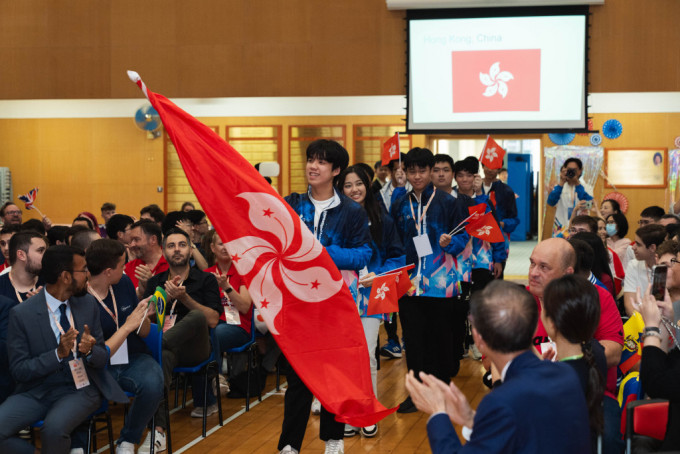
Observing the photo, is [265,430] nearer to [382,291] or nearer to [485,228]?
[382,291]

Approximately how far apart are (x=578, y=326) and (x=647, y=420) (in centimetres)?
79

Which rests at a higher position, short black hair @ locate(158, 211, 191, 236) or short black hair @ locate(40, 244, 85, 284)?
short black hair @ locate(158, 211, 191, 236)

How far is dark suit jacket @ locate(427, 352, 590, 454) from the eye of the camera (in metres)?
2.18

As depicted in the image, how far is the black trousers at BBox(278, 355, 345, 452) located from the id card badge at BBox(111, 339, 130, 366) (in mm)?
939

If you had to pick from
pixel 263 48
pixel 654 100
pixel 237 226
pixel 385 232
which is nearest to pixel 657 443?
pixel 237 226

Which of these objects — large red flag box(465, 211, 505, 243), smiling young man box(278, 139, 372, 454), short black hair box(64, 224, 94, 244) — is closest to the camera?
smiling young man box(278, 139, 372, 454)

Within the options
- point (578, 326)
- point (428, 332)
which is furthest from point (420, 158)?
point (578, 326)

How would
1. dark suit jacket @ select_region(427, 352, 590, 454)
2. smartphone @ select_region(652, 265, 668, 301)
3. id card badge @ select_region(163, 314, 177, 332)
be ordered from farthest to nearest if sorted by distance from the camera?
id card badge @ select_region(163, 314, 177, 332)
smartphone @ select_region(652, 265, 668, 301)
dark suit jacket @ select_region(427, 352, 590, 454)

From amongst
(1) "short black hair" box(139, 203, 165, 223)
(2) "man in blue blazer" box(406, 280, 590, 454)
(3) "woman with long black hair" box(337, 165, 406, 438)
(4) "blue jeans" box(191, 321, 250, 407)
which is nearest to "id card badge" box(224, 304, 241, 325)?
(4) "blue jeans" box(191, 321, 250, 407)

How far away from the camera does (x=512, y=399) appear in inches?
86.2

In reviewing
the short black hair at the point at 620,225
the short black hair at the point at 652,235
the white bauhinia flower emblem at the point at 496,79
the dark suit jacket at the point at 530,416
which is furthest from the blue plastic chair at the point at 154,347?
the white bauhinia flower emblem at the point at 496,79

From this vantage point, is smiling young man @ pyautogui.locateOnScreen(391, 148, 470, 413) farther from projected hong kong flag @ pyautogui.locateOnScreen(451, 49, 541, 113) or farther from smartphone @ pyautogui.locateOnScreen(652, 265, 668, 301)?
projected hong kong flag @ pyautogui.locateOnScreen(451, 49, 541, 113)

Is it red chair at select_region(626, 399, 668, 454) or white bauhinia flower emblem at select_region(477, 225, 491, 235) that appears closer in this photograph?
red chair at select_region(626, 399, 668, 454)

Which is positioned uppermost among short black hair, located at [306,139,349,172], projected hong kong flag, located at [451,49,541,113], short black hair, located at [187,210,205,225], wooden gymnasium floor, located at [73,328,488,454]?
projected hong kong flag, located at [451,49,541,113]
